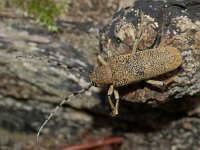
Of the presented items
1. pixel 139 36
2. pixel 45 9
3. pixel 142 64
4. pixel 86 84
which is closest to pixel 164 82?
pixel 142 64

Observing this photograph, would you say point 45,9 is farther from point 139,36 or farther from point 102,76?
point 139,36

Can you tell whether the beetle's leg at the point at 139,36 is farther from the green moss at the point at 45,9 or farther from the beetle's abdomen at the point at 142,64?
the green moss at the point at 45,9

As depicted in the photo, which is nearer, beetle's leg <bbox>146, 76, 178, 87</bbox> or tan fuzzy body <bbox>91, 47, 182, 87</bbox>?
tan fuzzy body <bbox>91, 47, 182, 87</bbox>

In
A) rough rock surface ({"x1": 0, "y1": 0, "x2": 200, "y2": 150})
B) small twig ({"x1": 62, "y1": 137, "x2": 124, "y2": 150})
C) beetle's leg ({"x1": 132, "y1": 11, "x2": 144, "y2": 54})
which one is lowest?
small twig ({"x1": 62, "y1": 137, "x2": 124, "y2": 150})

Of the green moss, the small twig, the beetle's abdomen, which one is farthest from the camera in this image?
the small twig

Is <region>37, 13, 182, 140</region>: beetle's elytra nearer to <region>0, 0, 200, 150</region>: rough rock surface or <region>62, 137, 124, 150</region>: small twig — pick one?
<region>0, 0, 200, 150</region>: rough rock surface

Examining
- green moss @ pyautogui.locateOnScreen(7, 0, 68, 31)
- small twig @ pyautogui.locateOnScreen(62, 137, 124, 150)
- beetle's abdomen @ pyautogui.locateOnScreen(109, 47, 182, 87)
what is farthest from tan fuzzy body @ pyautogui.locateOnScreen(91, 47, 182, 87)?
small twig @ pyautogui.locateOnScreen(62, 137, 124, 150)
